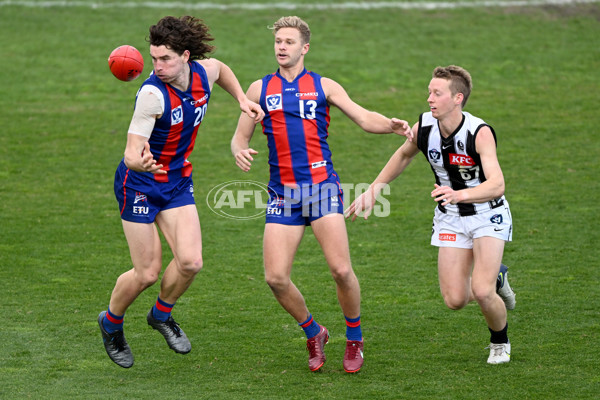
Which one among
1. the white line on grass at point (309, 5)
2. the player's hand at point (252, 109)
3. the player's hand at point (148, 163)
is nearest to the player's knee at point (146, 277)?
the player's hand at point (148, 163)

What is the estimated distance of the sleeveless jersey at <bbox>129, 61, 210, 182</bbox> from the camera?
18.6ft

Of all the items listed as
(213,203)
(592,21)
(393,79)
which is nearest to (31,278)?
(213,203)

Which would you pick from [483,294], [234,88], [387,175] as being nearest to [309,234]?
[387,175]

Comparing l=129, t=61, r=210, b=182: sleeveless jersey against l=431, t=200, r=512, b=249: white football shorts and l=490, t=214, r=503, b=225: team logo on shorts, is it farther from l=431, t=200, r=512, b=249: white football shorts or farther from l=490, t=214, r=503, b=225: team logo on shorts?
l=490, t=214, r=503, b=225: team logo on shorts

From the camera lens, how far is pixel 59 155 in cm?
1213

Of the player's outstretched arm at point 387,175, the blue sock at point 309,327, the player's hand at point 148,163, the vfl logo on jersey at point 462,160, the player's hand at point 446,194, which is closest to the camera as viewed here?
the player's hand at point 148,163

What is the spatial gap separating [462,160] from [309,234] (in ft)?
13.2

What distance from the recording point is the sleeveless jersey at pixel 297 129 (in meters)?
5.92

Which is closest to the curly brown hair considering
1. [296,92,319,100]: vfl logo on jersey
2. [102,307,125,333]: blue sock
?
[296,92,319,100]: vfl logo on jersey

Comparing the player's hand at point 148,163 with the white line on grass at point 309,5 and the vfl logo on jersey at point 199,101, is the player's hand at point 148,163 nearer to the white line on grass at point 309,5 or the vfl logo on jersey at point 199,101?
the vfl logo on jersey at point 199,101

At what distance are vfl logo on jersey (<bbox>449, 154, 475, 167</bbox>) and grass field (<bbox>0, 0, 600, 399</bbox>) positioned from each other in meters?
1.44

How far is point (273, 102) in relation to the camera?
5961 mm

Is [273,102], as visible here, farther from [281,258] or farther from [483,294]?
[483,294]

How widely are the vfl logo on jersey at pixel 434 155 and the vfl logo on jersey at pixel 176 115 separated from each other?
1789mm
